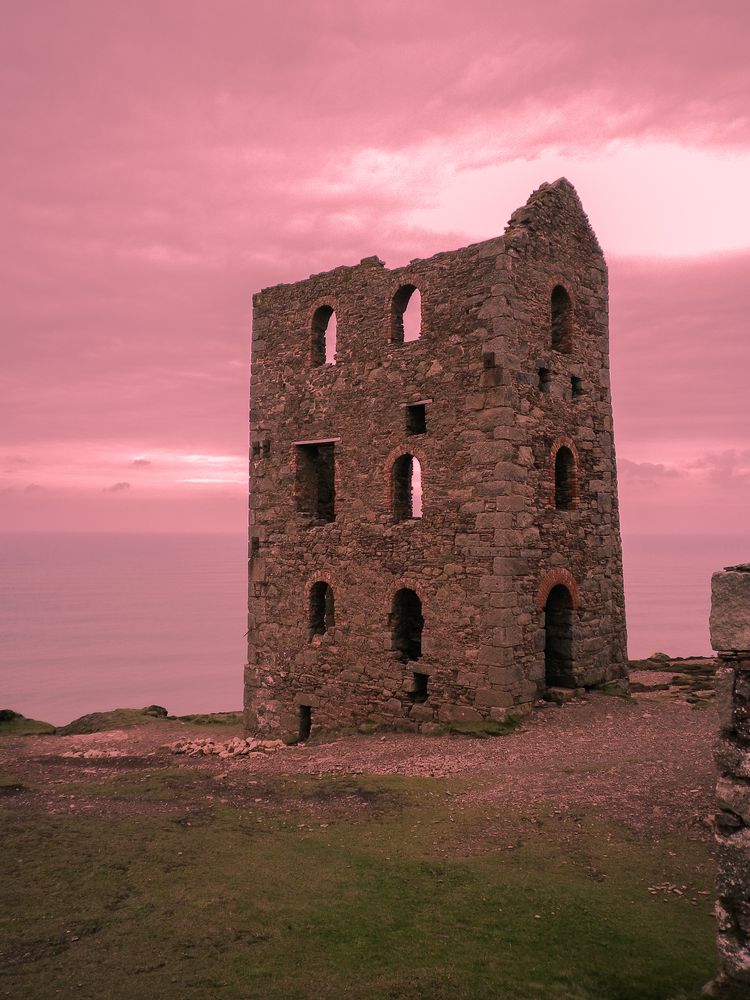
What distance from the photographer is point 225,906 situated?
7.59 m

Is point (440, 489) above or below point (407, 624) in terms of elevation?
above

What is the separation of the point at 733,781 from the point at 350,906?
3.98m

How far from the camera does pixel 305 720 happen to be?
19.3 m

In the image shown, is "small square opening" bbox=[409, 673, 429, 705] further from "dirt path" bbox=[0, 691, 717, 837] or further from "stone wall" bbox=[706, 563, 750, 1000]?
"stone wall" bbox=[706, 563, 750, 1000]

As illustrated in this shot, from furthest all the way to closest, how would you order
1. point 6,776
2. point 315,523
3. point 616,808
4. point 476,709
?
point 315,523 → point 476,709 → point 6,776 → point 616,808

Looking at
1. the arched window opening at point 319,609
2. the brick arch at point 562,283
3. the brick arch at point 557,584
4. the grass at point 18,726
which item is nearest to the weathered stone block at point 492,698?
the brick arch at point 557,584

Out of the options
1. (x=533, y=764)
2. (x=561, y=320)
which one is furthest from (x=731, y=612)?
(x=561, y=320)

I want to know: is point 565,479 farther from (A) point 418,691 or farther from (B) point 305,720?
(B) point 305,720

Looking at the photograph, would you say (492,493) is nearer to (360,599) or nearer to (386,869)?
(360,599)

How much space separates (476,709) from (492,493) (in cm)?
433

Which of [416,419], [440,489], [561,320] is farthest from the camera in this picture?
[561,320]

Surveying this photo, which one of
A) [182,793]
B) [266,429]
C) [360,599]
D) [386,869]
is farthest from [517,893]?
[266,429]

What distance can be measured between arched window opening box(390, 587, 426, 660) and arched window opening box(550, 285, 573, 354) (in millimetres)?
6678

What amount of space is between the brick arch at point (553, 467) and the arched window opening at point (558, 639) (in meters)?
2.00
